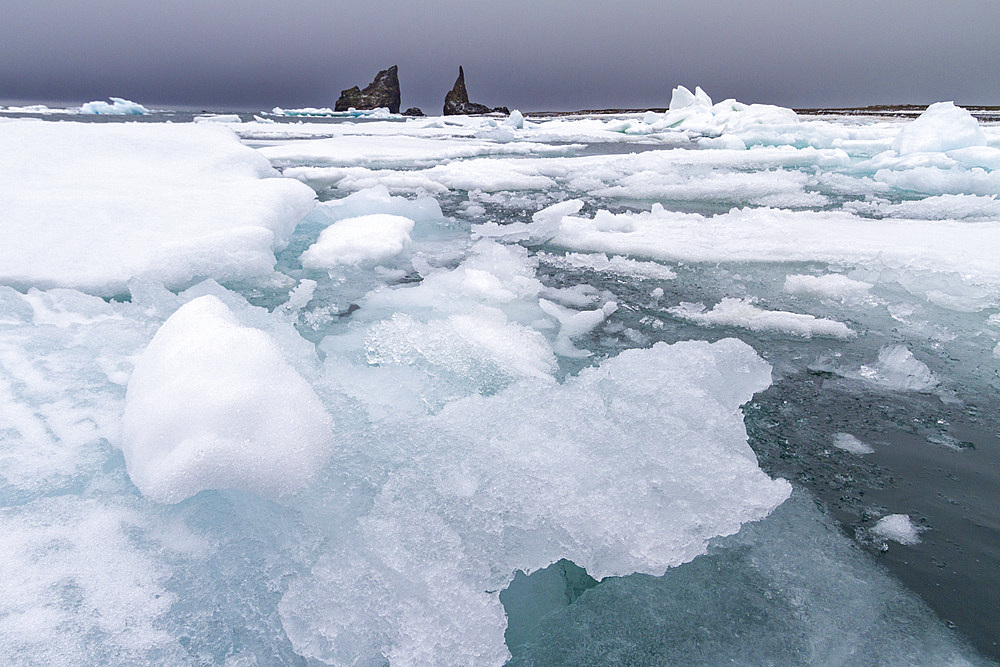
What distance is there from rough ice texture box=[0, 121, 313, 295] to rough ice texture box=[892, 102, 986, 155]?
1149 centimetres

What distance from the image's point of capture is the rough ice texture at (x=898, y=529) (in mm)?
1486

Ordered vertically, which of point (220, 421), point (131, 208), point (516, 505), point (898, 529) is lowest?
point (898, 529)

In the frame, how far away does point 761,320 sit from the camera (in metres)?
2.86

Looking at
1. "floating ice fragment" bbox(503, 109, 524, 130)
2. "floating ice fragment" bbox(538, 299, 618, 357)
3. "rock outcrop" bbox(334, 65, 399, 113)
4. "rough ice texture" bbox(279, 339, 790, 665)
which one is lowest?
"floating ice fragment" bbox(538, 299, 618, 357)

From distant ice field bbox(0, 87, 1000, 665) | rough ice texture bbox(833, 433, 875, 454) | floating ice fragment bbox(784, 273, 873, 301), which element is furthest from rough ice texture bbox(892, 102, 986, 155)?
rough ice texture bbox(833, 433, 875, 454)

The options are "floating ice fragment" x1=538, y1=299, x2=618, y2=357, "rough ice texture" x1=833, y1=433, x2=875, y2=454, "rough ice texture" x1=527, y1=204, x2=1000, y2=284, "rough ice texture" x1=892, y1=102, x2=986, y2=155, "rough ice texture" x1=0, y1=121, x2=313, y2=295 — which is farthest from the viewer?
"rough ice texture" x1=892, y1=102, x2=986, y2=155

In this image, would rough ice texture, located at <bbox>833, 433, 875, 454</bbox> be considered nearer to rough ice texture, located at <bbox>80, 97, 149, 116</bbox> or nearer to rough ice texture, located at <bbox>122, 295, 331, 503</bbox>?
rough ice texture, located at <bbox>122, 295, 331, 503</bbox>

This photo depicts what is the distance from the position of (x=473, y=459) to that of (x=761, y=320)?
2.02m

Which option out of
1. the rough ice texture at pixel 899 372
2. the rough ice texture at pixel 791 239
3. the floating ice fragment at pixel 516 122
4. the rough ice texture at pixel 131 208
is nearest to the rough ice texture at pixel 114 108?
the floating ice fragment at pixel 516 122

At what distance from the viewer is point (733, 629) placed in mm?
1216

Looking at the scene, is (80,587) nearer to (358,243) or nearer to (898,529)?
(898,529)

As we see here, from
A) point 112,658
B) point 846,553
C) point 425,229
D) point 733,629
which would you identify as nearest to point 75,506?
point 112,658

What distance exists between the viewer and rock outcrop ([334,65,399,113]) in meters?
66.7

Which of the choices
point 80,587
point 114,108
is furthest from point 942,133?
point 114,108
